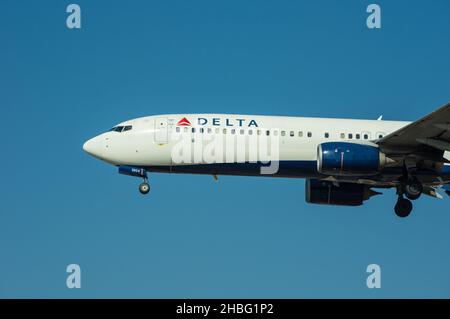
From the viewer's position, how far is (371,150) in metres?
51.0

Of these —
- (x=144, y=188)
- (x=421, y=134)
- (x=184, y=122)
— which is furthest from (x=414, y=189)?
(x=144, y=188)

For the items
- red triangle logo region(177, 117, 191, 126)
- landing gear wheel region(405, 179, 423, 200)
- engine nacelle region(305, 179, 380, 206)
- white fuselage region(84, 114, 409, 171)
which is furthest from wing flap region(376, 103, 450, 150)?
red triangle logo region(177, 117, 191, 126)

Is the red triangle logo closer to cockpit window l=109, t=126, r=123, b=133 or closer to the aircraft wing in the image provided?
cockpit window l=109, t=126, r=123, b=133

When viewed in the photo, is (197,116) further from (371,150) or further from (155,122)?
(371,150)

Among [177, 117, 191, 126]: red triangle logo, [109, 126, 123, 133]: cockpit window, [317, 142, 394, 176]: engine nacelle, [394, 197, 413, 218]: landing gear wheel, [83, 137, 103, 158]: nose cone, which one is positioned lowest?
[394, 197, 413, 218]: landing gear wheel

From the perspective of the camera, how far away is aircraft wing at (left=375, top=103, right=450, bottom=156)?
1961 inches

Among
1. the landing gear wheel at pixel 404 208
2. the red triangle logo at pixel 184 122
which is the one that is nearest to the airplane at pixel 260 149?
the red triangle logo at pixel 184 122

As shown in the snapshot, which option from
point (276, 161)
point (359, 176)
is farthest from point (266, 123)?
point (359, 176)

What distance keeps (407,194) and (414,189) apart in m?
0.43

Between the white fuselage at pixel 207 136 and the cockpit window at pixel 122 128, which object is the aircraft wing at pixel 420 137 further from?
the cockpit window at pixel 122 128

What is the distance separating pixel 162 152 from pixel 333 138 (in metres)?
8.25

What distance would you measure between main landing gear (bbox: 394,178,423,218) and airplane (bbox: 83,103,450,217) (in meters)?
0.05

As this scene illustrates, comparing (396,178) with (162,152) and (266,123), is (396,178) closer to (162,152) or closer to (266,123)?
(266,123)

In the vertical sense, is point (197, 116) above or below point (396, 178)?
above
